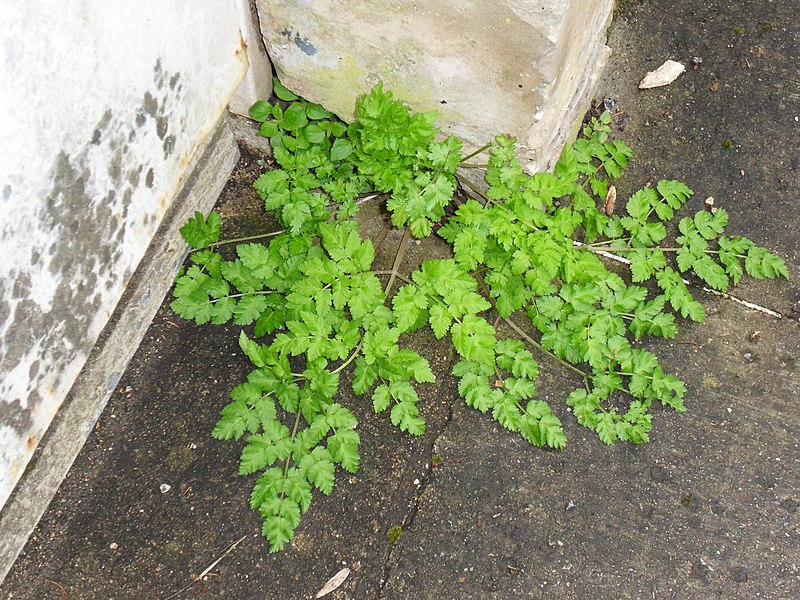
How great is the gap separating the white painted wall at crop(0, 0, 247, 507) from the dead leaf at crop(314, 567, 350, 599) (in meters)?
1.07

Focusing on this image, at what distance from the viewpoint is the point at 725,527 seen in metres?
2.55

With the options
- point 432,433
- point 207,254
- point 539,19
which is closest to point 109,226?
point 207,254

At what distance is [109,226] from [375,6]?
1194 mm

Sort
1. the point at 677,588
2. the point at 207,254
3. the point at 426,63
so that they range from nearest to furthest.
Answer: the point at 677,588 → the point at 426,63 → the point at 207,254

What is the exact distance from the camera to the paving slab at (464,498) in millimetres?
2461

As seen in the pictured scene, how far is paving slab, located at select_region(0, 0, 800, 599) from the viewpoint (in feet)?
8.07

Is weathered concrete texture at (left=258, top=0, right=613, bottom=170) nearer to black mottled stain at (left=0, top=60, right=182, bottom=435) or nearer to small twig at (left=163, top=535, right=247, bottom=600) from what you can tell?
black mottled stain at (left=0, top=60, right=182, bottom=435)

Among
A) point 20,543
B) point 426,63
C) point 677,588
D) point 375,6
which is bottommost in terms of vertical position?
point 20,543

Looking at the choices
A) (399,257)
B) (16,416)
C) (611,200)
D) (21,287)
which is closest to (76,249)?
(21,287)

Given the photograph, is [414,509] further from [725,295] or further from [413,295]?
[725,295]

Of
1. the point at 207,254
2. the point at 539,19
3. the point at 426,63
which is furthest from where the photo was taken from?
the point at 207,254

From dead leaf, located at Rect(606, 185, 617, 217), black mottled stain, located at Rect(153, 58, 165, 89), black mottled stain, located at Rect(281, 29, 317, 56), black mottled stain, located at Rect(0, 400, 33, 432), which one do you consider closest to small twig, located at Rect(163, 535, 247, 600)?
black mottled stain, located at Rect(0, 400, 33, 432)

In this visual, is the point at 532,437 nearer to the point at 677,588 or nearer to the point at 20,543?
the point at 677,588

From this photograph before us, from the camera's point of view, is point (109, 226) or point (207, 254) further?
point (207, 254)
